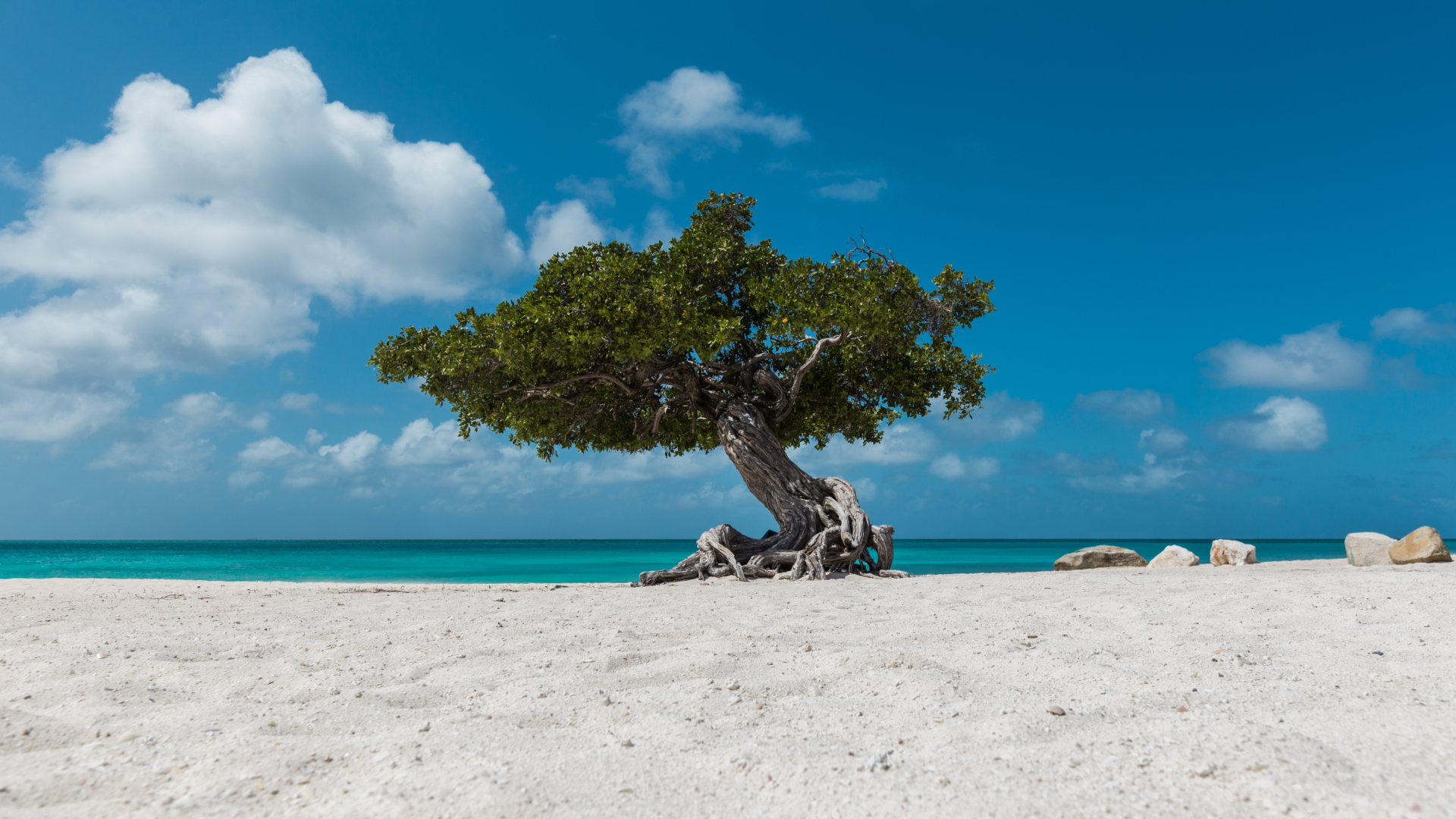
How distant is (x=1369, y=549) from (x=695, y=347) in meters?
12.3

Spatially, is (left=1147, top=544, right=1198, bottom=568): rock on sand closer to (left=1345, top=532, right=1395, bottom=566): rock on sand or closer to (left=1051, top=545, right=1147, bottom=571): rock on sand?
(left=1051, top=545, right=1147, bottom=571): rock on sand

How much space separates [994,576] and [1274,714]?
771cm

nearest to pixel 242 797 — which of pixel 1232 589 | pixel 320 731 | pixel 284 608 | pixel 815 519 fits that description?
pixel 320 731

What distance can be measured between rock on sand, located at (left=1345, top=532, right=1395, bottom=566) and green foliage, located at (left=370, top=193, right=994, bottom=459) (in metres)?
7.06

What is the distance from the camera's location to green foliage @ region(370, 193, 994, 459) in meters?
11.8

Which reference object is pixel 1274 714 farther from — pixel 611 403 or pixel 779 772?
pixel 611 403

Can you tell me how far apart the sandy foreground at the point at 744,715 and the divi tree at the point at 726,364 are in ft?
21.8

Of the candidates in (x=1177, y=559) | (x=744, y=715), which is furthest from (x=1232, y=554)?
(x=744, y=715)

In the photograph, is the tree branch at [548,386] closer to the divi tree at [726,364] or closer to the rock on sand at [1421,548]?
the divi tree at [726,364]

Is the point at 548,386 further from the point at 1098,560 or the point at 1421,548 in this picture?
the point at 1421,548

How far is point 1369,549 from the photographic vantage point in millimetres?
12891

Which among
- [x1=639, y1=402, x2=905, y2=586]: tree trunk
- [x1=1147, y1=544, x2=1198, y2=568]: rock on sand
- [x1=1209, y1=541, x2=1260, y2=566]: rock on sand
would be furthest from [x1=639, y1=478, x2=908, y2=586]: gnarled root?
[x1=1209, y1=541, x2=1260, y2=566]: rock on sand

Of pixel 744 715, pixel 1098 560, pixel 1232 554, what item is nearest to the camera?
pixel 744 715

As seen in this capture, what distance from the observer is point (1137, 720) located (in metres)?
3.04
